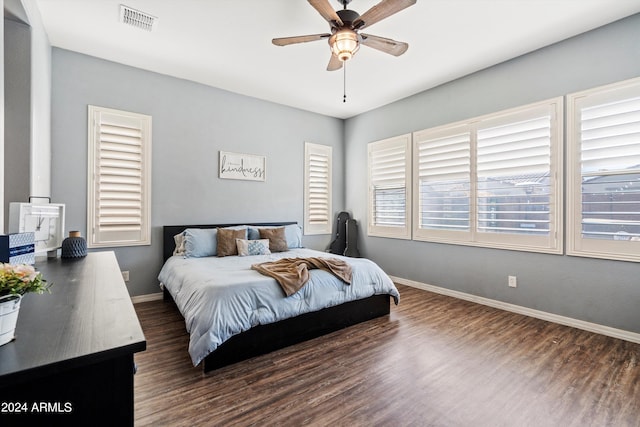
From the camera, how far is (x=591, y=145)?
296cm

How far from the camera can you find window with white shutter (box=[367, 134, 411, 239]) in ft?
15.6

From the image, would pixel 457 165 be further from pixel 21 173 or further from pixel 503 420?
pixel 21 173

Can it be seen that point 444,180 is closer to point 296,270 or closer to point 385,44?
point 385,44

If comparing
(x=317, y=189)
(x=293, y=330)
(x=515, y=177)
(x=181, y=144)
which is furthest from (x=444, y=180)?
(x=181, y=144)

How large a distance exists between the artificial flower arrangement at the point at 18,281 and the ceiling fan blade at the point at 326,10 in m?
2.16

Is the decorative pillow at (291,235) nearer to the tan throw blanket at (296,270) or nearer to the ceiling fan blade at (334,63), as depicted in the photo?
the tan throw blanket at (296,270)

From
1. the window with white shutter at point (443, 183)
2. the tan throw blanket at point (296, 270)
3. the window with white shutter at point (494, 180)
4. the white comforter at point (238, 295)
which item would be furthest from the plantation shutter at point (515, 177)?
the tan throw blanket at point (296, 270)

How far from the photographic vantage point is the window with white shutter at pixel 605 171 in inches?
108

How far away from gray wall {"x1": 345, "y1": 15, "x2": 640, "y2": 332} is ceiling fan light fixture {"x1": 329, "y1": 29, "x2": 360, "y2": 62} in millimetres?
2255

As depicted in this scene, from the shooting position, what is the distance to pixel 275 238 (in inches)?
167

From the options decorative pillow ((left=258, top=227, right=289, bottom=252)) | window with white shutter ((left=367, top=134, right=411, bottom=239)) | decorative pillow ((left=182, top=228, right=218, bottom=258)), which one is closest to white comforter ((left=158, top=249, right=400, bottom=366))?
decorative pillow ((left=182, top=228, right=218, bottom=258))

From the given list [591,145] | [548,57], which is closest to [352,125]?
[548,57]

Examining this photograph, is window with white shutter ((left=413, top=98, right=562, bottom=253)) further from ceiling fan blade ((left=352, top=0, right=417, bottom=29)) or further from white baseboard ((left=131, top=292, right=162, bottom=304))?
white baseboard ((left=131, top=292, right=162, bottom=304))

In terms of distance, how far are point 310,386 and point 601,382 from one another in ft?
6.77
